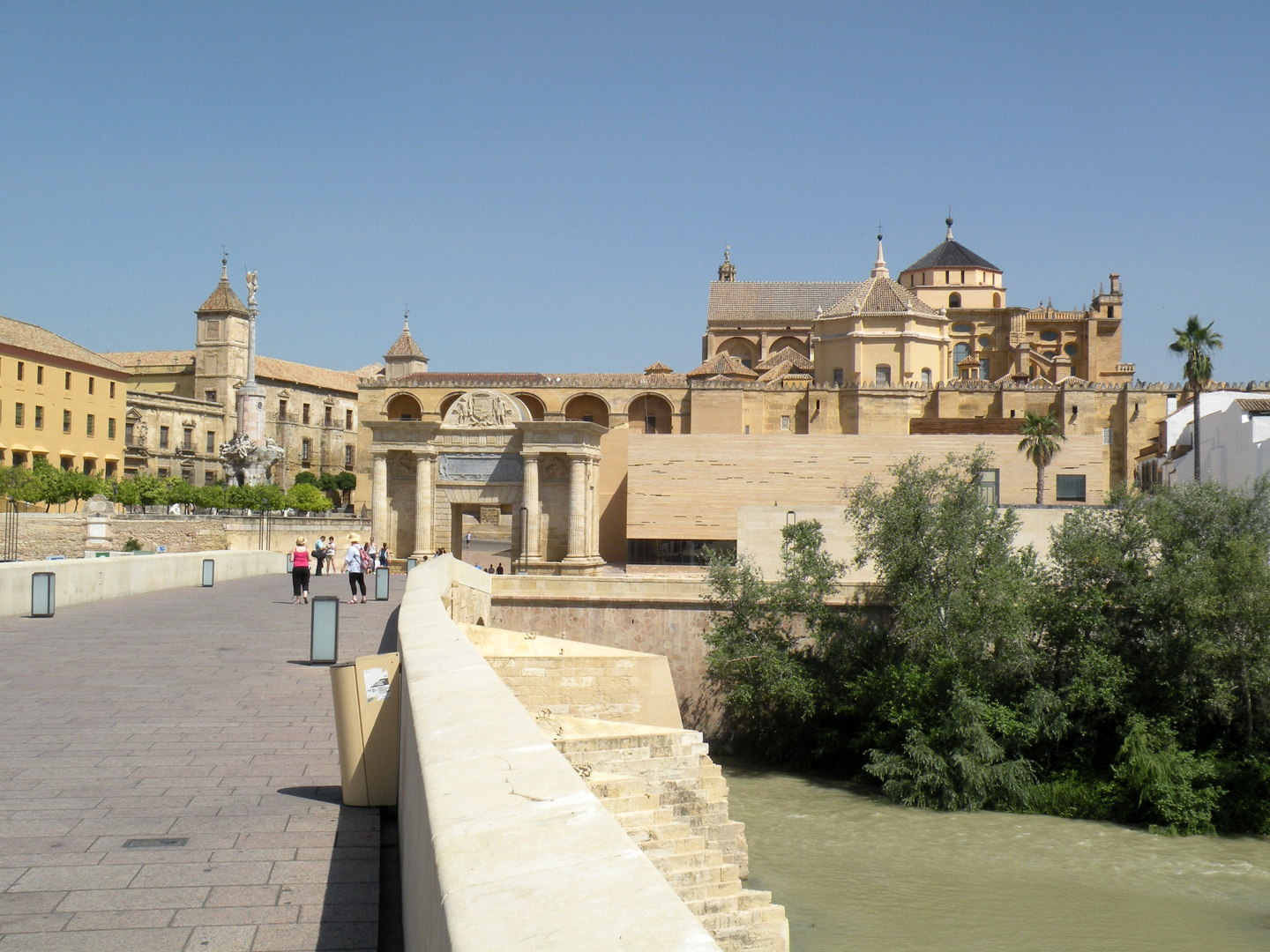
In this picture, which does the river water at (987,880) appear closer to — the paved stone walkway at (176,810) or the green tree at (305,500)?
the paved stone walkway at (176,810)

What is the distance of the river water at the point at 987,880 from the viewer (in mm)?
17609

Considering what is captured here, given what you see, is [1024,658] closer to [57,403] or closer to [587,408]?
[587,408]

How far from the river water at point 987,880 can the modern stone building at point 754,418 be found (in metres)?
16.2

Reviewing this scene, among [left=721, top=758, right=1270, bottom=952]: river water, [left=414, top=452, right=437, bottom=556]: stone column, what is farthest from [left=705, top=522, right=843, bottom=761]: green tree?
[left=414, top=452, right=437, bottom=556]: stone column

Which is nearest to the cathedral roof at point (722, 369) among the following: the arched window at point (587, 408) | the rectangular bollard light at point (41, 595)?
the arched window at point (587, 408)

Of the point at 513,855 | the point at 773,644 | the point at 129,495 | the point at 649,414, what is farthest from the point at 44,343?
the point at 513,855

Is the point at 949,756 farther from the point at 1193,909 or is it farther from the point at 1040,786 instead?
the point at 1193,909

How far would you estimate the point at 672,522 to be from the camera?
141 ft

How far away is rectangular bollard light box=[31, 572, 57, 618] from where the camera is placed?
16406 mm

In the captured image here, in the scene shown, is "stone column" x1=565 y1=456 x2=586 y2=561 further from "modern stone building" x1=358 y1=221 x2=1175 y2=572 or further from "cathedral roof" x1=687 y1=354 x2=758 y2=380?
"cathedral roof" x1=687 y1=354 x2=758 y2=380

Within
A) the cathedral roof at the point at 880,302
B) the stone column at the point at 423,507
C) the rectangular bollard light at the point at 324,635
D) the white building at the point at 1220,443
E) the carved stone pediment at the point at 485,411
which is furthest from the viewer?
the cathedral roof at the point at 880,302

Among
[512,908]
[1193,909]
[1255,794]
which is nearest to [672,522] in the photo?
[1255,794]

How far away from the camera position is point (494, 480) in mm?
38656

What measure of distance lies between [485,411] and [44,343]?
115ft
